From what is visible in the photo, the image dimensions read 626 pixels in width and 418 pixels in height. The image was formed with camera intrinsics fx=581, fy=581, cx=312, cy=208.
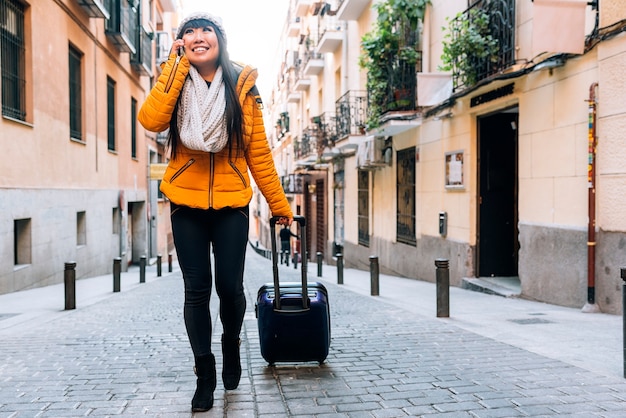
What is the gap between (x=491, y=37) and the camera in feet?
31.4

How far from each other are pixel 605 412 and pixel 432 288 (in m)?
8.06

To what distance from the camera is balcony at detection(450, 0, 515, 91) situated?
9289 mm

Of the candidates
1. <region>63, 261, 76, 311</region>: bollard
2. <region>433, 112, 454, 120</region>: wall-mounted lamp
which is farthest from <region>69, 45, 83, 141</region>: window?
<region>433, 112, 454, 120</region>: wall-mounted lamp

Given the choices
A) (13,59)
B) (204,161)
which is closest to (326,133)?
(13,59)

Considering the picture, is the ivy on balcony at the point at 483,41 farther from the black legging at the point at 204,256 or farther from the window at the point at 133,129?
the window at the point at 133,129

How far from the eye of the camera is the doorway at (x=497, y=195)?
10.9m

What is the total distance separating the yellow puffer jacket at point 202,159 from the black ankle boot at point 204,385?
86cm

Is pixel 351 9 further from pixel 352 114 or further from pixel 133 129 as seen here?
pixel 133 129

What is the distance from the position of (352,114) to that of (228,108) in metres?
16.0

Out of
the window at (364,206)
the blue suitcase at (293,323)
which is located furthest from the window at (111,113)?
the blue suitcase at (293,323)

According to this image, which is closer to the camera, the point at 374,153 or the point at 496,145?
the point at 496,145

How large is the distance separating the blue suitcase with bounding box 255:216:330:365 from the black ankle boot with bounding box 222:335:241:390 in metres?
0.41

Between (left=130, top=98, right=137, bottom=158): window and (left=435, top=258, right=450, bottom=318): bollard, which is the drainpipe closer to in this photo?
(left=435, top=258, right=450, bottom=318): bollard

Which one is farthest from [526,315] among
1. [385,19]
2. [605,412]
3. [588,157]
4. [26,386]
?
[385,19]
